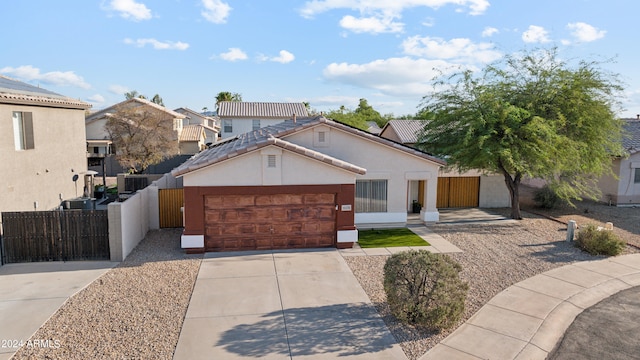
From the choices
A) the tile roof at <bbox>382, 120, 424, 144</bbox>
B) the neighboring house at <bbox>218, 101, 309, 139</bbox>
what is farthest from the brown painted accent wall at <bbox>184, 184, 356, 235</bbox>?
the neighboring house at <bbox>218, 101, 309, 139</bbox>

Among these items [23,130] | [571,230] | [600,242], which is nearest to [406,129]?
[571,230]

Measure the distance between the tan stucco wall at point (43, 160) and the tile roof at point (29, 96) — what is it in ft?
0.95

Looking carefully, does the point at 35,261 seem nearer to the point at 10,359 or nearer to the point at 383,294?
the point at 10,359

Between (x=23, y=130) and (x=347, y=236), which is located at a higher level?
(x=23, y=130)

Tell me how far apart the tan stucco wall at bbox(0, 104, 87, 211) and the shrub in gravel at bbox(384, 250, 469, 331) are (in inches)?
549

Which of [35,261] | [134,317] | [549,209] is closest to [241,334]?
[134,317]

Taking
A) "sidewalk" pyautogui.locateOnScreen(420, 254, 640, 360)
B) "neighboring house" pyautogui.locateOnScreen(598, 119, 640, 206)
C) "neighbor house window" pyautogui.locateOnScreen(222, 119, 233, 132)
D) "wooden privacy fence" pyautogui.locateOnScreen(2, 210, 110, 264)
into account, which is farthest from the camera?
"neighbor house window" pyautogui.locateOnScreen(222, 119, 233, 132)

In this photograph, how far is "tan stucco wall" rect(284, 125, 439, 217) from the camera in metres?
18.8

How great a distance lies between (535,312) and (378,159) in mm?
9754

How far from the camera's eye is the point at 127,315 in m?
10.0

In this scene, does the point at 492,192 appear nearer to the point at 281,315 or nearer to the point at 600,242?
the point at 600,242

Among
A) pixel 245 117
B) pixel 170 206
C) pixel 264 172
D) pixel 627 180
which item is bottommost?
pixel 170 206

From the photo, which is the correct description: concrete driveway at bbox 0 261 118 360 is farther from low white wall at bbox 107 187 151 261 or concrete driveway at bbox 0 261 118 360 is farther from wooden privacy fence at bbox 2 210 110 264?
low white wall at bbox 107 187 151 261

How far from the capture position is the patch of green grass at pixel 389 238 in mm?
16578
